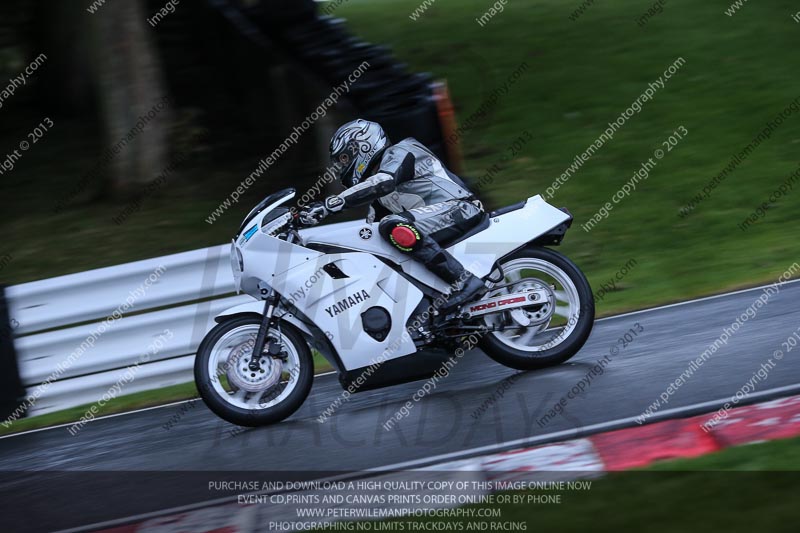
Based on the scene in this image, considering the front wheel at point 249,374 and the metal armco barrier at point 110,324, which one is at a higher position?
the front wheel at point 249,374

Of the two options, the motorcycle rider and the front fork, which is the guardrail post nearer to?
the front fork

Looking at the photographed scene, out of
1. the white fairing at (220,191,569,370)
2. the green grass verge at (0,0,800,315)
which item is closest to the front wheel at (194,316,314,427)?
the white fairing at (220,191,569,370)

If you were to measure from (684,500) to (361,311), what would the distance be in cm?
288

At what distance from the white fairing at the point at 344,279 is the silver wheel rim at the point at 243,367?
17cm

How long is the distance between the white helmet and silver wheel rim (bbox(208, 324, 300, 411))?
1.23 m

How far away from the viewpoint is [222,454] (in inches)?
248

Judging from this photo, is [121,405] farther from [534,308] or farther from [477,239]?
[534,308]

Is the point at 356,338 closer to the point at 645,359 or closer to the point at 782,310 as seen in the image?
the point at 645,359

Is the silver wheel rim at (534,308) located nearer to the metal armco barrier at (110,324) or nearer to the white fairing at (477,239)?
the white fairing at (477,239)

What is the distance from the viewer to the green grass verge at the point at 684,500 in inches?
164

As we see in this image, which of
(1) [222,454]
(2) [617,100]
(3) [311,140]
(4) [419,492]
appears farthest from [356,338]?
(2) [617,100]

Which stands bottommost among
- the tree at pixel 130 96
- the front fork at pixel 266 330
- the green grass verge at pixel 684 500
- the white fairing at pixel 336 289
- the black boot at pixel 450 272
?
the tree at pixel 130 96

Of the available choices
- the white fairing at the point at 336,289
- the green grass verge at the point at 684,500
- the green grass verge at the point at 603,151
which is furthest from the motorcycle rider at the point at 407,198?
the green grass verge at the point at 603,151

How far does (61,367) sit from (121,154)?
5532mm
